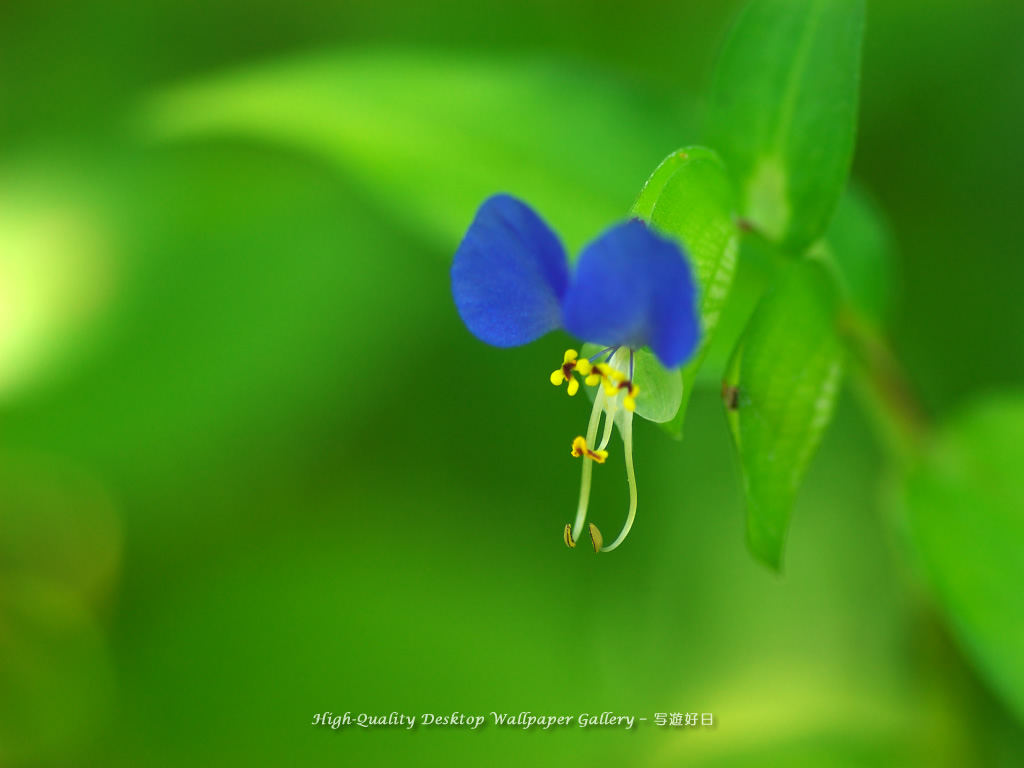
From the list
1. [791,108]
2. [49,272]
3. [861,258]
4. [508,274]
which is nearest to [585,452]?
[508,274]

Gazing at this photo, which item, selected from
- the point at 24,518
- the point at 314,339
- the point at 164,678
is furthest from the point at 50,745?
the point at 314,339

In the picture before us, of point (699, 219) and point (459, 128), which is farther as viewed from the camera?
point (459, 128)

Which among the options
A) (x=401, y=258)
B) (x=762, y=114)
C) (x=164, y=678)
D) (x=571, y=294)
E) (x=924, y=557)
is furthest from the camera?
(x=401, y=258)

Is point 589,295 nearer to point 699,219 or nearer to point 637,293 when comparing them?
point 637,293

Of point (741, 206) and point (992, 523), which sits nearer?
point (741, 206)

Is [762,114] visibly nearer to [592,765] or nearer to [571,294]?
[571,294]

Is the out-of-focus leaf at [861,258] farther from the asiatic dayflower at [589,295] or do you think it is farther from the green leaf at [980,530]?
the asiatic dayflower at [589,295]

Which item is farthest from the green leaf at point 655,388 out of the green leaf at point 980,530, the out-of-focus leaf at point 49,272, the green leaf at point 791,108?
the out-of-focus leaf at point 49,272
